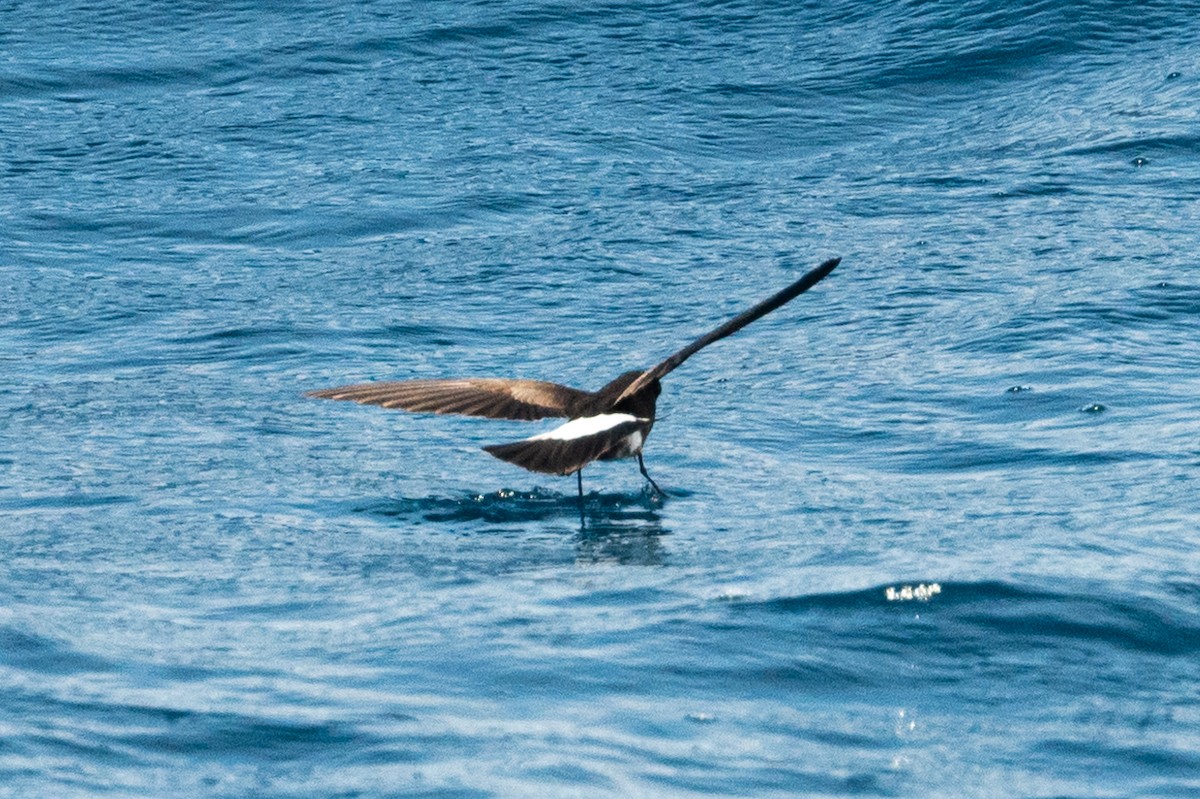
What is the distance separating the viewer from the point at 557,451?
5.83 meters

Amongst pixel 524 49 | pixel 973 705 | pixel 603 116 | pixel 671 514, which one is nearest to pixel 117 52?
pixel 524 49

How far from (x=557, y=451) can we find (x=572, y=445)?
0.11 meters

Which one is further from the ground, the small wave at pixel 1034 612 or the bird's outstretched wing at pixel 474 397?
the bird's outstretched wing at pixel 474 397

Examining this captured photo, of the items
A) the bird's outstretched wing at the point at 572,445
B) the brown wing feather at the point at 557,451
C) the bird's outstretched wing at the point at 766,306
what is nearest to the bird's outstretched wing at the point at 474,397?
the bird's outstretched wing at the point at 572,445

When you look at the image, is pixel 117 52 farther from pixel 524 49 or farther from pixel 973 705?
pixel 973 705

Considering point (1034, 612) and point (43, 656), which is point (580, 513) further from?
point (43, 656)

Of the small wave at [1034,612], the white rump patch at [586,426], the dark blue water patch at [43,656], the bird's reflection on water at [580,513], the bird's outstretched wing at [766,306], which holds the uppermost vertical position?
the bird's outstretched wing at [766,306]

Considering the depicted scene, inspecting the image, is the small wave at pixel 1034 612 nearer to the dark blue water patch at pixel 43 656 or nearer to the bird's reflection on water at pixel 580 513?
the bird's reflection on water at pixel 580 513

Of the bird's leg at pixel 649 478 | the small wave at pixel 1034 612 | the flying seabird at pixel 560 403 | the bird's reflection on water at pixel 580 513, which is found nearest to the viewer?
the small wave at pixel 1034 612

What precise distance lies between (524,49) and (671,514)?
22.1ft

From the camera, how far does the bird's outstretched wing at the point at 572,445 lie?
5.70 meters

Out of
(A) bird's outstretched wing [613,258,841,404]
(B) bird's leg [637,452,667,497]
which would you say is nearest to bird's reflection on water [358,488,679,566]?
(B) bird's leg [637,452,667,497]

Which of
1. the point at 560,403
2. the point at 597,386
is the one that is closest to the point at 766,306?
the point at 560,403

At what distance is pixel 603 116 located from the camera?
437 inches
